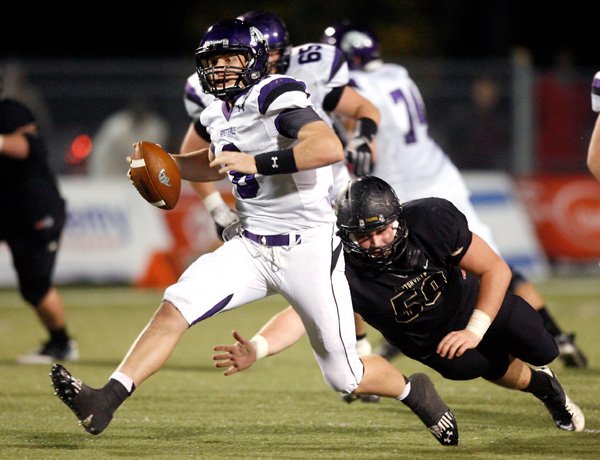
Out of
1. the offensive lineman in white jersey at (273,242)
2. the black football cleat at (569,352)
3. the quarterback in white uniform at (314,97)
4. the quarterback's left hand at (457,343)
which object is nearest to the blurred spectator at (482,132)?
the black football cleat at (569,352)

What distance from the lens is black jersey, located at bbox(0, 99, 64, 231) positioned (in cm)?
729

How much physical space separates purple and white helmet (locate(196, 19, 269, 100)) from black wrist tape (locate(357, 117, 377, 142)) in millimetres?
1237

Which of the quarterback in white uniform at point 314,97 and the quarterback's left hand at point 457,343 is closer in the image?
the quarterback's left hand at point 457,343

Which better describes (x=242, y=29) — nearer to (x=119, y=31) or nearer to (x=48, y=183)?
(x=48, y=183)

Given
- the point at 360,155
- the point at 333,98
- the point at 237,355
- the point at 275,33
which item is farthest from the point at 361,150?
the point at 237,355

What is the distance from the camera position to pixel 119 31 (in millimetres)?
19141

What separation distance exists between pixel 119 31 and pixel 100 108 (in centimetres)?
649

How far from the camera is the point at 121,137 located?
1252cm

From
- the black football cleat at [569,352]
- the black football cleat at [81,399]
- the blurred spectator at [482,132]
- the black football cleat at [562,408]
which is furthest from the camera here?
the blurred spectator at [482,132]

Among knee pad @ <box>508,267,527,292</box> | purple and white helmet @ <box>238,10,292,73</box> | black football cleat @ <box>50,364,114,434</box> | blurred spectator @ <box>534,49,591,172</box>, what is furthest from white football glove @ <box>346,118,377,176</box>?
blurred spectator @ <box>534,49,591,172</box>

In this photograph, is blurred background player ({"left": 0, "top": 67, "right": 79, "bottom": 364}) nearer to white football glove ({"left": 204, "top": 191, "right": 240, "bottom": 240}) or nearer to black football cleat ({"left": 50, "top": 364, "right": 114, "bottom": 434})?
white football glove ({"left": 204, "top": 191, "right": 240, "bottom": 240})

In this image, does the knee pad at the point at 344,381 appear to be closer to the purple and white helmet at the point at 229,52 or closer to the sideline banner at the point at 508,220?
the purple and white helmet at the point at 229,52

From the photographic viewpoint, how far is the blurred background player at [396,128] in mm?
7051

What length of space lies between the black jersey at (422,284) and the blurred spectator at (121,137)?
7.69 m
